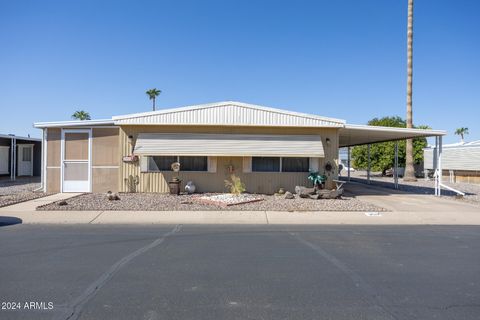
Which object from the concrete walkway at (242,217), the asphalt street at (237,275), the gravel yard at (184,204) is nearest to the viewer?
the asphalt street at (237,275)

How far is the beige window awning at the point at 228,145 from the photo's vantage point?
571 inches

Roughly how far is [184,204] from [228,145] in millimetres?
3372

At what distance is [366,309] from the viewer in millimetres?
4070

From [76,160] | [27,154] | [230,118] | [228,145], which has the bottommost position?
[76,160]

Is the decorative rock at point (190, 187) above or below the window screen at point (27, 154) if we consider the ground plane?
below

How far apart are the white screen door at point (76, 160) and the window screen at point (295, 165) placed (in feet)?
26.9

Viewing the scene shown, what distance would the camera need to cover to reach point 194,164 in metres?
15.5

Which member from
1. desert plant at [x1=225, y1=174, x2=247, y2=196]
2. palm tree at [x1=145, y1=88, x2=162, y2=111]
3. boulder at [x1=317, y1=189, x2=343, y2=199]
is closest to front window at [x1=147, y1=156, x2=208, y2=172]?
desert plant at [x1=225, y1=174, x2=247, y2=196]

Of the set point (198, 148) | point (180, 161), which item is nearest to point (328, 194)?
point (198, 148)

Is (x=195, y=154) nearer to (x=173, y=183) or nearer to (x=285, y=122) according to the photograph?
(x=173, y=183)

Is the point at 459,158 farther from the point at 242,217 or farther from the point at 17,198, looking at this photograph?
the point at 17,198

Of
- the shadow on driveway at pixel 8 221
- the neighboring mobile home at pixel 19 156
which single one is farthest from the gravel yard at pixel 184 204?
the neighboring mobile home at pixel 19 156

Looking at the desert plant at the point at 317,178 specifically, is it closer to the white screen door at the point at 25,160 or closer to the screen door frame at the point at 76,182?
the screen door frame at the point at 76,182

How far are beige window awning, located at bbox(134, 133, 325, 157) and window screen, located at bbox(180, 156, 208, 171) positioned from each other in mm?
974
